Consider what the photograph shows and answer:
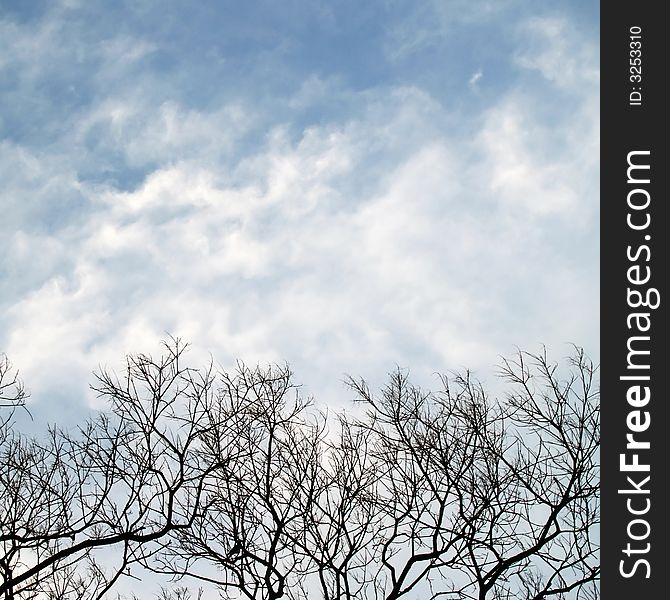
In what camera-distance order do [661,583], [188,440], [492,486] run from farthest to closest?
[188,440] < [492,486] < [661,583]

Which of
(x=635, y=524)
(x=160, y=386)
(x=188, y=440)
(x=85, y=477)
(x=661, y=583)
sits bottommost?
(x=661, y=583)

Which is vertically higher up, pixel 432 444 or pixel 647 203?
pixel 647 203

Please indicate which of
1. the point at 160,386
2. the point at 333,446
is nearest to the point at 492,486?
the point at 333,446

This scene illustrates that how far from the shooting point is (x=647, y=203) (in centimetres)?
640

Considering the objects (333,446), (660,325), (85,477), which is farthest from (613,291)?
(85,477)

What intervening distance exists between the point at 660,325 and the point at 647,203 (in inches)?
44.5

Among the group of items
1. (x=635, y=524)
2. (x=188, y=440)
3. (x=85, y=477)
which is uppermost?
(x=188, y=440)

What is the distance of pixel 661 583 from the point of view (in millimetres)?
6039

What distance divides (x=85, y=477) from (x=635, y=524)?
6604 mm

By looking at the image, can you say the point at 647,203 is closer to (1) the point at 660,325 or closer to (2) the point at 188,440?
(1) the point at 660,325

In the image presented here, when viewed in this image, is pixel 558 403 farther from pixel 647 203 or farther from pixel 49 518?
pixel 49 518

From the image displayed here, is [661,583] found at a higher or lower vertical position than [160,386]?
lower

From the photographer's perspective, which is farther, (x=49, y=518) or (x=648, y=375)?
(x=49, y=518)

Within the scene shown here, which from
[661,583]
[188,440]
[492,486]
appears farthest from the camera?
[188,440]
